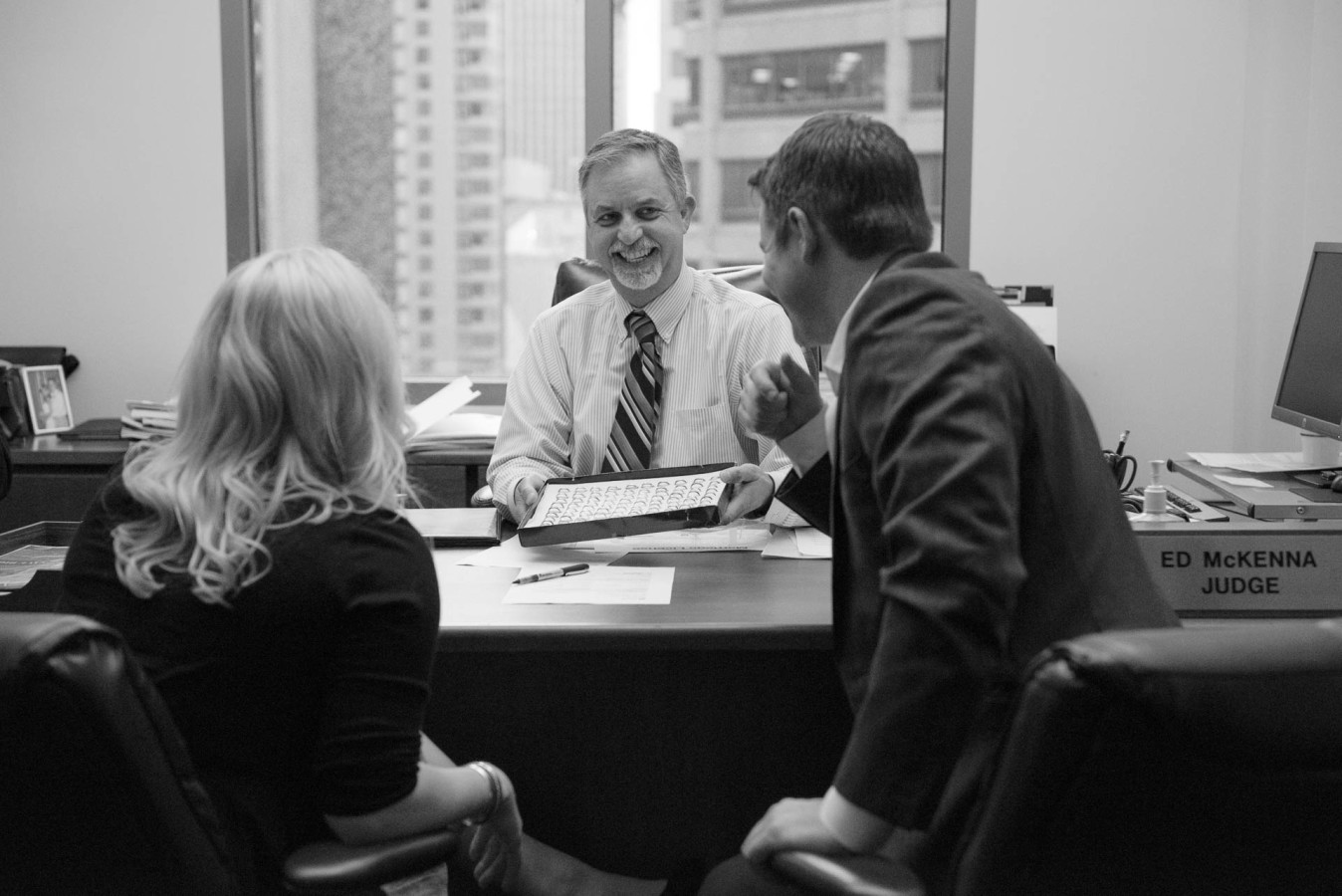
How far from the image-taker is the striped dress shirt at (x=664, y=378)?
2303 mm

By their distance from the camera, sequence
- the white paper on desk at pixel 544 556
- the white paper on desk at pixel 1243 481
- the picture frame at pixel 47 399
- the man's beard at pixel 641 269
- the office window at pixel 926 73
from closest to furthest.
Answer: the white paper on desk at pixel 544 556
the white paper on desk at pixel 1243 481
the man's beard at pixel 641 269
the picture frame at pixel 47 399
the office window at pixel 926 73

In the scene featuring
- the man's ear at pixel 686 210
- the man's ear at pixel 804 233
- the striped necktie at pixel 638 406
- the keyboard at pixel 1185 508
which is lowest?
the keyboard at pixel 1185 508

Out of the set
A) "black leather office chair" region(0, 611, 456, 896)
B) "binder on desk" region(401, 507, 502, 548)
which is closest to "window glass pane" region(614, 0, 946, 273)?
"binder on desk" region(401, 507, 502, 548)

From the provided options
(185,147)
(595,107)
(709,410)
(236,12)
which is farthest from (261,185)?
(709,410)

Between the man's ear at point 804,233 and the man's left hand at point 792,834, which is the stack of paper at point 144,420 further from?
the man's left hand at point 792,834

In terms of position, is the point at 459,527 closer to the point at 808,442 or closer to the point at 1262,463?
the point at 808,442

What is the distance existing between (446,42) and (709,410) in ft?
6.74

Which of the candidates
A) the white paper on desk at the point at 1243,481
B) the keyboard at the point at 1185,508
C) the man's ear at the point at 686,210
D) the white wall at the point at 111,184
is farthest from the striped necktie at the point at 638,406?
the white wall at the point at 111,184

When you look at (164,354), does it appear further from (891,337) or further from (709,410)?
(891,337)

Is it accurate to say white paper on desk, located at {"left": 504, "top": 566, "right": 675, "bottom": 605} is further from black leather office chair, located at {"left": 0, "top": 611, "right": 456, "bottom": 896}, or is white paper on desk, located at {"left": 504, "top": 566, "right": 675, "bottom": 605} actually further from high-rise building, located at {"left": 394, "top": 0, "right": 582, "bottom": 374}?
high-rise building, located at {"left": 394, "top": 0, "right": 582, "bottom": 374}

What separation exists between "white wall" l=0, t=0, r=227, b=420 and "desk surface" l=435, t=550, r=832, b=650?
2500 millimetres

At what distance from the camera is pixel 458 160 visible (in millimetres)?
3832

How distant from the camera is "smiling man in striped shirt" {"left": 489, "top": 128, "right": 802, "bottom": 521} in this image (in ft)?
7.55

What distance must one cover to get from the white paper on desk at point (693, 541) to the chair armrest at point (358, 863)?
2.39 feet
